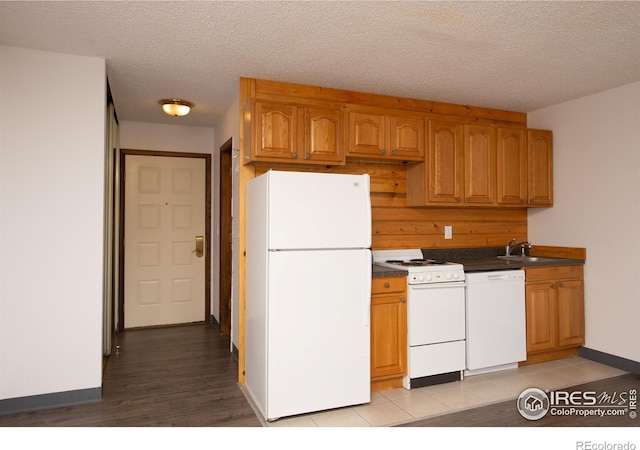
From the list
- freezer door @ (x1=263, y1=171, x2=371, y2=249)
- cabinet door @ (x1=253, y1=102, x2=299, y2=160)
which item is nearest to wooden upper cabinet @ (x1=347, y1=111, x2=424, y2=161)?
cabinet door @ (x1=253, y1=102, x2=299, y2=160)

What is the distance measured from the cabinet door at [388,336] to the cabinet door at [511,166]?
1668 mm

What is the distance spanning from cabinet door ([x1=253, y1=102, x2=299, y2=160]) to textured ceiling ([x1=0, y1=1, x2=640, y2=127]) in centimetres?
32

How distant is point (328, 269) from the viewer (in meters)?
2.87

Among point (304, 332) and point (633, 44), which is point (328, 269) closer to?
point (304, 332)

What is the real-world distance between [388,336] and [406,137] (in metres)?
1.68

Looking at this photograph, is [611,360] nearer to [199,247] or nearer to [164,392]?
[164,392]

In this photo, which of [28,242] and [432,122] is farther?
[432,122]

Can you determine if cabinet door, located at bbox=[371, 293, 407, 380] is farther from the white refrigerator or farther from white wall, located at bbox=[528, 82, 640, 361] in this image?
white wall, located at bbox=[528, 82, 640, 361]

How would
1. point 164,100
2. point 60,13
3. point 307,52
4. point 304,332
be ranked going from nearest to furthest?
point 60,13 → point 304,332 → point 307,52 → point 164,100

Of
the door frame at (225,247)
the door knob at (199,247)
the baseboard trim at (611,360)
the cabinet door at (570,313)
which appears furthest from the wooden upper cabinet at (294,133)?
the baseboard trim at (611,360)

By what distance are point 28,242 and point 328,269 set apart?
6.60 feet

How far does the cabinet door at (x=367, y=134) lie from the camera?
358 cm

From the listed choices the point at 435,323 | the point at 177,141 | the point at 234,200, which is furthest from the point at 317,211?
the point at 177,141
